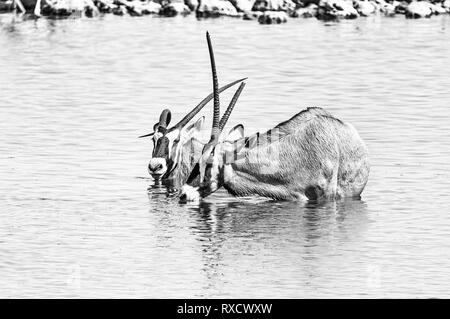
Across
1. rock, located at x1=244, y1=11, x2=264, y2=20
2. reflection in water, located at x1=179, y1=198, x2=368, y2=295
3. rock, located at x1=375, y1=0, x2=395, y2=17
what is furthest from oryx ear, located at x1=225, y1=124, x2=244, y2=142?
rock, located at x1=375, y1=0, x2=395, y2=17

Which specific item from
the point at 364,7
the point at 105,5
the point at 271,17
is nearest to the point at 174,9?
the point at 105,5

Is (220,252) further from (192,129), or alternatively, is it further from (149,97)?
(149,97)

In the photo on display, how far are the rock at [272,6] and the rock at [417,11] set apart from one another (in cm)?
409

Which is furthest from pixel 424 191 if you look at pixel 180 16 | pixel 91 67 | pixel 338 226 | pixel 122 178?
pixel 180 16

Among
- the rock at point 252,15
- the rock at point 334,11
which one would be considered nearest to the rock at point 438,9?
the rock at point 334,11

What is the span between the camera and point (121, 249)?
15.0 metres

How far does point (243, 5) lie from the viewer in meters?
51.9

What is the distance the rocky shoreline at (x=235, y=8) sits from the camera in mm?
51031

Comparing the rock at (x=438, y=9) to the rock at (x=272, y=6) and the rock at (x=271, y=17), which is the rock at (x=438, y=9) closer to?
the rock at (x=272, y=6)

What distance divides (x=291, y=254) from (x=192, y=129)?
14.3 feet

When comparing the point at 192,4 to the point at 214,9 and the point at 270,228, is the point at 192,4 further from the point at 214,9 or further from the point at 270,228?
the point at 270,228

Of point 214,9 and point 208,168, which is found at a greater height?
point 208,168

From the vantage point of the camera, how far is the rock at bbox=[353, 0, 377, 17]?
171ft

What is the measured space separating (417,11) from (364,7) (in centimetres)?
193
